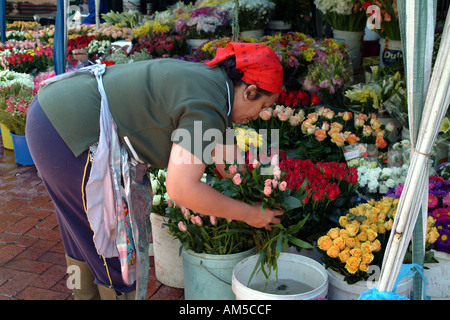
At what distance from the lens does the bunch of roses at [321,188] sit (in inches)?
88.2

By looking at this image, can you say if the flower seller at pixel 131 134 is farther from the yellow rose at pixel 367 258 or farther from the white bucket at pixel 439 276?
the white bucket at pixel 439 276

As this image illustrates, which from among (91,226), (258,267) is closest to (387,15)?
(258,267)

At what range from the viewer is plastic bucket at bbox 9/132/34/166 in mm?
4739

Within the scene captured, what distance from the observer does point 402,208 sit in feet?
5.12

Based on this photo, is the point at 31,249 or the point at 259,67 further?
the point at 31,249

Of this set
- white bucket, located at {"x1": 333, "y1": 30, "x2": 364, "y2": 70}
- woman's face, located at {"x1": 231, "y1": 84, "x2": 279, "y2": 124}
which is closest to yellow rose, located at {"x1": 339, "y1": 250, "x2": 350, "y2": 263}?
woman's face, located at {"x1": 231, "y1": 84, "x2": 279, "y2": 124}

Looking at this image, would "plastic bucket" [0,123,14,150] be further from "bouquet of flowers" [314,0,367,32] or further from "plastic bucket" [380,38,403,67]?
"plastic bucket" [380,38,403,67]

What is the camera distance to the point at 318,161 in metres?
3.17

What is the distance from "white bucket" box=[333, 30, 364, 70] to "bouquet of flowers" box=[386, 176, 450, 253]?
94.5 inches

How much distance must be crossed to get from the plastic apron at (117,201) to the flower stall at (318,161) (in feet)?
1.13

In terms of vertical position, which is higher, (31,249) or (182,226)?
(182,226)

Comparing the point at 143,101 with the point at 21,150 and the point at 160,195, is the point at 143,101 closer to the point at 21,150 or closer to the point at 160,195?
the point at 160,195

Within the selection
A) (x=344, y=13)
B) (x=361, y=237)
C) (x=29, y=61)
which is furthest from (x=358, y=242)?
(x=29, y=61)

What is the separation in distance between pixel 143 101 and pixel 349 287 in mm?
1193
